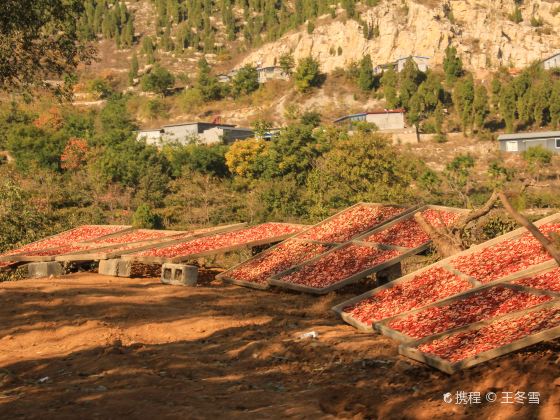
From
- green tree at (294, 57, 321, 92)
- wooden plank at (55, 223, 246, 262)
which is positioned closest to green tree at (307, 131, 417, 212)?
wooden plank at (55, 223, 246, 262)

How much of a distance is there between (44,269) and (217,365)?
856 centimetres

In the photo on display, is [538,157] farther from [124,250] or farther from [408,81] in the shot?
[124,250]

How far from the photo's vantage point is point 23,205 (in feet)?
72.2

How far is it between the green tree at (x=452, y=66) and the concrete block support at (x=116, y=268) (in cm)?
6207

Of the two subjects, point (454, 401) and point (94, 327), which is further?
point (94, 327)

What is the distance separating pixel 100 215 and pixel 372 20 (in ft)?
212

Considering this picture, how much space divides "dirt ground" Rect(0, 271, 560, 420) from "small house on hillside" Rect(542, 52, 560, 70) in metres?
74.0


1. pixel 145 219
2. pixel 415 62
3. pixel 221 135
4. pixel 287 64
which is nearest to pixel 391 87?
pixel 415 62

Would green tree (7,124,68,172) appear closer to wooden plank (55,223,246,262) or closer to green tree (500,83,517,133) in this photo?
wooden plank (55,223,246,262)

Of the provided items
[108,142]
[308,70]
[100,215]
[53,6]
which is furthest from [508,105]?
[53,6]

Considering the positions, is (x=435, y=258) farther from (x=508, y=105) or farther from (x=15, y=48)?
(x=508, y=105)

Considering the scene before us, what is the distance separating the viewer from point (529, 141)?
174 ft

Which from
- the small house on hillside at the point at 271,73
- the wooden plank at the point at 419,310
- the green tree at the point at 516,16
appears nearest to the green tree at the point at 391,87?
the small house on hillside at the point at 271,73

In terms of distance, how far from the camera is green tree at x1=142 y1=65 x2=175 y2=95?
80.3m
